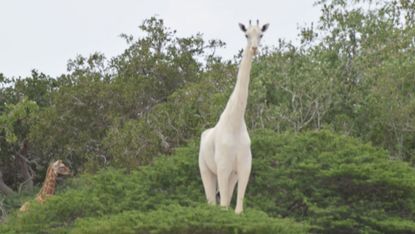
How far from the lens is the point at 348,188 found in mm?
14852

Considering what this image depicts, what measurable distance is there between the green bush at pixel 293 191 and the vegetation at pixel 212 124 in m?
0.02

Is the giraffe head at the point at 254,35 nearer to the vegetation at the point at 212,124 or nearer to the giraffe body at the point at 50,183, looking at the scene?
the vegetation at the point at 212,124

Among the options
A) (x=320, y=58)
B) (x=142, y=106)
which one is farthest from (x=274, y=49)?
(x=142, y=106)

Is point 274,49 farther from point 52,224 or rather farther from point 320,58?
point 52,224

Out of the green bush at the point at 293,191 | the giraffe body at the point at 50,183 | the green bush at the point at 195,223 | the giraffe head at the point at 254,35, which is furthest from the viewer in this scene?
the giraffe body at the point at 50,183

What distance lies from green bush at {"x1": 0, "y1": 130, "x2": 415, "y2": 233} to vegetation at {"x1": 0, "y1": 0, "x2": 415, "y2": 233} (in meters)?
0.02

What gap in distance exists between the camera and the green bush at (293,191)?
14.1 meters

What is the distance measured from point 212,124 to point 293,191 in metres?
6.55

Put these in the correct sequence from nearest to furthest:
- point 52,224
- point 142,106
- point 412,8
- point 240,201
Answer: point 240,201, point 52,224, point 412,8, point 142,106

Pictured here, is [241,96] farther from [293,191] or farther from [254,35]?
[293,191]

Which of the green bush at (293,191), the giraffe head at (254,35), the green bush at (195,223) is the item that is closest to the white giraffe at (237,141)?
Result: the giraffe head at (254,35)

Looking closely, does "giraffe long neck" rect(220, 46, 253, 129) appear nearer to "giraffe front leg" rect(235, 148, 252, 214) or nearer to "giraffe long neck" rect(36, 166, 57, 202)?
"giraffe front leg" rect(235, 148, 252, 214)

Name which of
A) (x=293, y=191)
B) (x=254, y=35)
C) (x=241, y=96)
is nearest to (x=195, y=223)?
(x=241, y=96)

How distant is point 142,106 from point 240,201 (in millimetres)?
14264
